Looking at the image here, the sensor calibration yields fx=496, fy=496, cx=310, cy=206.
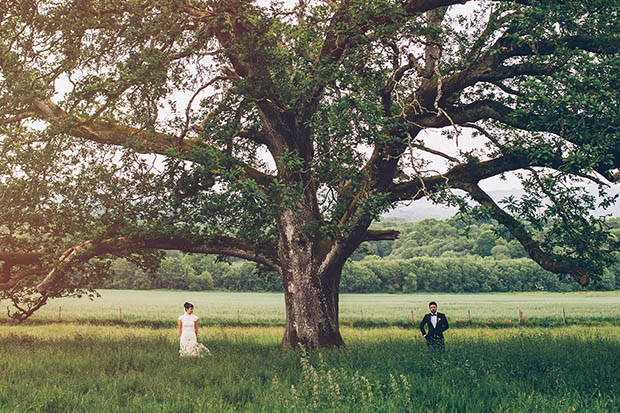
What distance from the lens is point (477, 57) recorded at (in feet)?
41.0

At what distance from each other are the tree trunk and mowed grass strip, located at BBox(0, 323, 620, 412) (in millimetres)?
995

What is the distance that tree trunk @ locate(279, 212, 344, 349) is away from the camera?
13609mm

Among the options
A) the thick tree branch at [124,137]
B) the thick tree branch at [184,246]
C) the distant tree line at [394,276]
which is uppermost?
the thick tree branch at [124,137]

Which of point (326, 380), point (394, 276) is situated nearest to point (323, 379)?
point (326, 380)

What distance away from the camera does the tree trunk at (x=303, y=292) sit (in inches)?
536

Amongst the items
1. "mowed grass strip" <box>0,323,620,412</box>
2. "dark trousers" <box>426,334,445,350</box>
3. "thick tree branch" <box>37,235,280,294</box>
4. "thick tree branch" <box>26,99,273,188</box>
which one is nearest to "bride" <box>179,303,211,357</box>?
"mowed grass strip" <box>0,323,620,412</box>

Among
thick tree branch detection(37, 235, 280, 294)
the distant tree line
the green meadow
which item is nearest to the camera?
the green meadow

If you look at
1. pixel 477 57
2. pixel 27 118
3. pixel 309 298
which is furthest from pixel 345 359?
pixel 27 118

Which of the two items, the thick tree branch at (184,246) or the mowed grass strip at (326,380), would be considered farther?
the thick tree branch at (184,246)

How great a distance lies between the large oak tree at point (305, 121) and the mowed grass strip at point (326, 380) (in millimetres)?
2393

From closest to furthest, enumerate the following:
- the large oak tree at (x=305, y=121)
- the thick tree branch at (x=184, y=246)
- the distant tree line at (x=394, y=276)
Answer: the large oak tree at (x=305, y=121), the thick tree branch at (x=184, y=246), the distant tree line at (x=394, y=276)

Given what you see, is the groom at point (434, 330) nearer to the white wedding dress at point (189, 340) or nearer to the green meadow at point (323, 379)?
the green meadow at point (323, 379)

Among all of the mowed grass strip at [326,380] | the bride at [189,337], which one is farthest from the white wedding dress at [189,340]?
the mowed grass strip at [326,380]

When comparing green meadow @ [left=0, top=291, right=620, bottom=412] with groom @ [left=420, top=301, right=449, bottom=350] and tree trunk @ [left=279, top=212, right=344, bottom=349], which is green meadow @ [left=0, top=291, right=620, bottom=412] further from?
tree trunk @ [left=279, top=212, right=344, bottom=349]
